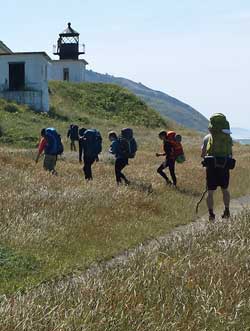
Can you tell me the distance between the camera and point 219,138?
1208 centimetres

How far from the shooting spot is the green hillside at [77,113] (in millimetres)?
42375

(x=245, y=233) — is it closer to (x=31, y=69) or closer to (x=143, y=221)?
(x=143, y=221)

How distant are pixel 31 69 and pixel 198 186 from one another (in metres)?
38.8

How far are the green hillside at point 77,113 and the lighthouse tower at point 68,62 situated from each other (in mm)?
3938

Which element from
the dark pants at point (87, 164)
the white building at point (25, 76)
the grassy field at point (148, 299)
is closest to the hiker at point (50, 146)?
the dark pants at point (87, 164)

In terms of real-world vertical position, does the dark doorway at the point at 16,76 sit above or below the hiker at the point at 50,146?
above

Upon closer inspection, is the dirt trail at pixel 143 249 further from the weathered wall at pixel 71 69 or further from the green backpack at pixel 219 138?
the weathered wall at pixel 71 69

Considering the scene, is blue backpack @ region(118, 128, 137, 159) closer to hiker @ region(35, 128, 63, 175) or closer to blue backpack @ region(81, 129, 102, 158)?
blue backpack @ region(81, 129, 102, 158)

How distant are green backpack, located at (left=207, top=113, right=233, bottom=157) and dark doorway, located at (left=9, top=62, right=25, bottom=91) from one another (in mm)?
46027

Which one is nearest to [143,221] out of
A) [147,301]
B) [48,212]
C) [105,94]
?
[48,212]

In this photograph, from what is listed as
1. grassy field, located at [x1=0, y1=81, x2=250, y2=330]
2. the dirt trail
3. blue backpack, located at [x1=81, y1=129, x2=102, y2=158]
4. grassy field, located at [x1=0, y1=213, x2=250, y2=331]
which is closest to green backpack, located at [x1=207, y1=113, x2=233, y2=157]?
the dirt trail

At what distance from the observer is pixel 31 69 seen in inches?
2208

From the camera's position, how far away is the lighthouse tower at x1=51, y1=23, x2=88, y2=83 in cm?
7906

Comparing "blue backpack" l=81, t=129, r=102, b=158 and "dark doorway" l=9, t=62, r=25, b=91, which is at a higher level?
"dark doorway" l=9, t=62, r=25, b=91
